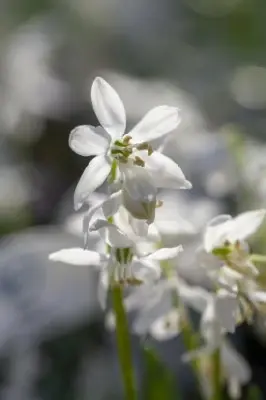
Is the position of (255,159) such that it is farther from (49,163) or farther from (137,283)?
(49,163)

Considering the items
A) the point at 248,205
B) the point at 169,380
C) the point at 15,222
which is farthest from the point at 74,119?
the point at 169,380

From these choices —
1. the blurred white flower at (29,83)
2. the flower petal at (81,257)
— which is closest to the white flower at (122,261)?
the flower petal at (81,257)

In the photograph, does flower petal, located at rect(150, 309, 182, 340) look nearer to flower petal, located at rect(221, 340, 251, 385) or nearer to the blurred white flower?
flower petal, located at rect(221, 340, 251, 385)

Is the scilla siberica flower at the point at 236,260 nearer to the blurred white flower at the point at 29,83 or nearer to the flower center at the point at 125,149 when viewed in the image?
the flower center at the point at 125,149

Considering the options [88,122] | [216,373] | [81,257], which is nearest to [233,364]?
[216,373]

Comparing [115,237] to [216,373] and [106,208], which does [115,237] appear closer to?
[106,208]

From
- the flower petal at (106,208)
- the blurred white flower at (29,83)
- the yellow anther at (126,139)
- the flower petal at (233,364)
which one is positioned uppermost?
the yellow anther at (126,139)
